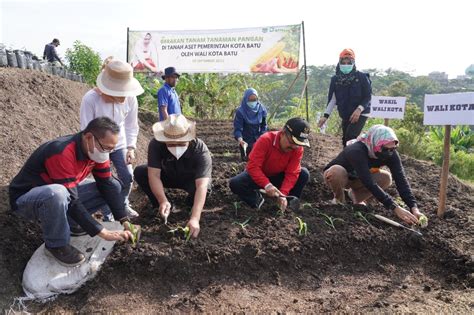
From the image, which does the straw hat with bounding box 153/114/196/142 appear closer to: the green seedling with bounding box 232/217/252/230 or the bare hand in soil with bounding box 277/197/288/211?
the green seedling with bounding box 232/217/252/230

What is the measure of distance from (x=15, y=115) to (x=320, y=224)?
397cm

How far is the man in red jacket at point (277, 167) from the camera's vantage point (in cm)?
362

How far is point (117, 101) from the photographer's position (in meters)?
3.62

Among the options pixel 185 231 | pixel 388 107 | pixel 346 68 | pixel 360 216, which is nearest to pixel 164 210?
pixel 185 231

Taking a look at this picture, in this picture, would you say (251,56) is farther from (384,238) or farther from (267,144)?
(384,238)

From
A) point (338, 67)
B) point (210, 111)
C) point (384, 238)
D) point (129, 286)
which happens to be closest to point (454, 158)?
point (338, 67)

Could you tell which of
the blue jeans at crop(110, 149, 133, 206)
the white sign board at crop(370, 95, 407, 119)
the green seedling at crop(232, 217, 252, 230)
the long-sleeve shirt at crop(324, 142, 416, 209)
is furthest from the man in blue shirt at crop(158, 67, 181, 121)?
the white sign board at crop(370, 95, 407, 119)

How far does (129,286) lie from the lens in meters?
2.83

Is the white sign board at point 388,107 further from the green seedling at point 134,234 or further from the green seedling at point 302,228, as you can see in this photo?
the green seedling at point 134,234

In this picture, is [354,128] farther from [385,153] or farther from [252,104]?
[385,153]

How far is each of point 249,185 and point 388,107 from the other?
13.0ft

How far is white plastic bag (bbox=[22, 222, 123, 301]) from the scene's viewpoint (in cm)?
271

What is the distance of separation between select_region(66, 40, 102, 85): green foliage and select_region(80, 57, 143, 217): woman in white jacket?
7.56 metres

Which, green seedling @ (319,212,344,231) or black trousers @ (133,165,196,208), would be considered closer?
green seedling @ (319,212,344,231)
